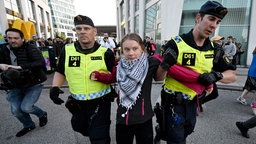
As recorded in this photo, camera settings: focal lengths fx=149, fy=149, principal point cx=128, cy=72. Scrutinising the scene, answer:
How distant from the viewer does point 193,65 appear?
1.58m

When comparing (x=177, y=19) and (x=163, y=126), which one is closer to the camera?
(x=163, y=126)

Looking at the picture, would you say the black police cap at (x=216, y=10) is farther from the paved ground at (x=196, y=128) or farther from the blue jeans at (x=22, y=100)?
the blue jeans at (x=22, y=100)

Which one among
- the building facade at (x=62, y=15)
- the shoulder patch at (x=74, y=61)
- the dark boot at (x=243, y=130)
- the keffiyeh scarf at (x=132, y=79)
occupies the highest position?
the building facade at (x=62, y=15)

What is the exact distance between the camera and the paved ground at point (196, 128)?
8.69 feet

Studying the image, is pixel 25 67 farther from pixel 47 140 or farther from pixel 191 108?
pixel 191 108

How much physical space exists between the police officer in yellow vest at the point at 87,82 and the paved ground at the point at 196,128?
104 centimetres

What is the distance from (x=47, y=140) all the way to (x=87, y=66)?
1.85m

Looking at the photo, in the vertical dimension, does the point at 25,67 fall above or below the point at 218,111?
above

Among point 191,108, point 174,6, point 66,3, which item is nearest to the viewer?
point 191,108

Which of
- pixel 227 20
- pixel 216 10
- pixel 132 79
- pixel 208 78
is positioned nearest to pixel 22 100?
pixel 132 79

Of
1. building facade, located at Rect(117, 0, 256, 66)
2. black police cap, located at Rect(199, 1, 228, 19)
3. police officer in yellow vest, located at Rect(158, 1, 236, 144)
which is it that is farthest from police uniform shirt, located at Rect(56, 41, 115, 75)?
building facade, located at Rect(117, 0, 256, 66)

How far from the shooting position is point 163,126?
1749 mm

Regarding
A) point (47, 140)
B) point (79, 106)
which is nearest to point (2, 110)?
point (47, 140)

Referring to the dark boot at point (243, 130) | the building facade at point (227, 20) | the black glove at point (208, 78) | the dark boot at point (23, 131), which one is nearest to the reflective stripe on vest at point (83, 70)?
the black glove at point (208, 78)
